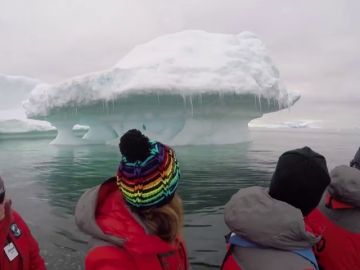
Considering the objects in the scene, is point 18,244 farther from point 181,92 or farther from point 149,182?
point 181,92

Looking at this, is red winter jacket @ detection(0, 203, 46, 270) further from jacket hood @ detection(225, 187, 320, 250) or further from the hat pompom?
jacket hood @ detection(225, 187, 320, 250)

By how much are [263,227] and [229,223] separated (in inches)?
5.1

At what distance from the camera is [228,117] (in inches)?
837

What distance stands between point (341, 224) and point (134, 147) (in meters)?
1.18

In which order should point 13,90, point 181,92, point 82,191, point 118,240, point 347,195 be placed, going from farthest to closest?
point 13,90 → point 181,92 → point 82,191 → point 347,195 → point 118,240

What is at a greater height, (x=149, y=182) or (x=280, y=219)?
(x=149, y=182)

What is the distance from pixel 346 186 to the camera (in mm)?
1711

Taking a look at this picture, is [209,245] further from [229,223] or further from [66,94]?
[66,94]

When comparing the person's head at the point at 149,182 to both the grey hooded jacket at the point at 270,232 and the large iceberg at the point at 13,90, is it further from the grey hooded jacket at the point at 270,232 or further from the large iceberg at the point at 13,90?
the large iceberg at the point at 13,90

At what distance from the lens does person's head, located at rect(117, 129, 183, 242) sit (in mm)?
1250

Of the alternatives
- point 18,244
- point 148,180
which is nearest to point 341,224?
point 148,180

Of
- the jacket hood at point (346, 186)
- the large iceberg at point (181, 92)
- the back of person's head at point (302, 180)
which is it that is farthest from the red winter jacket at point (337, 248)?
the large iceberg at point (181, 92)

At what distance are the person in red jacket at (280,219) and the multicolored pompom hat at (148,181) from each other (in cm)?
26

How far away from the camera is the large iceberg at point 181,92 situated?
1822cm
